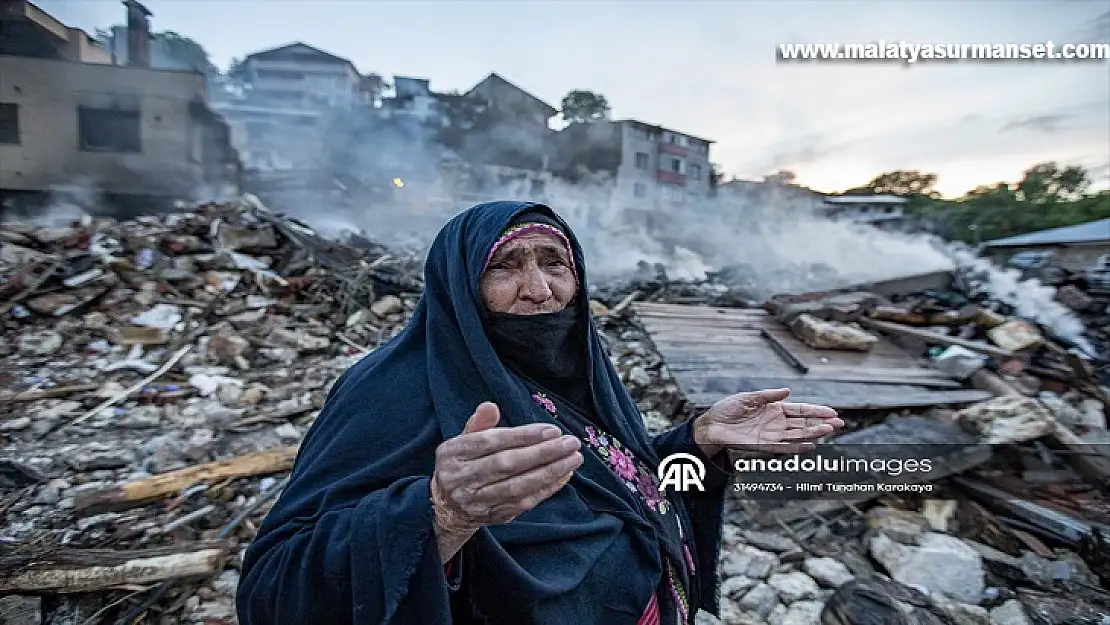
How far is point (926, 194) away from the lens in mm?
37406

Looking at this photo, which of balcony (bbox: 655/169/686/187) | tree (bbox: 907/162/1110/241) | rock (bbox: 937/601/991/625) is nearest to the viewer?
rock (bbox: 937/601/991/625)

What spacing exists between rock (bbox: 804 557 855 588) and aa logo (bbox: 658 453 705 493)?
190 cm

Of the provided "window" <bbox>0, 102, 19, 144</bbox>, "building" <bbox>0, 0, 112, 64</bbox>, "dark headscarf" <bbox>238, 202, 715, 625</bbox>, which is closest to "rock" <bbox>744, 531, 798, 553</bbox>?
"dark headscarf" <bbox>238, 202, 715, 625</bbox>

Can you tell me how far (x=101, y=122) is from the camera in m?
15.7

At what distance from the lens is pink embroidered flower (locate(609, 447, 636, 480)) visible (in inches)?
61.9

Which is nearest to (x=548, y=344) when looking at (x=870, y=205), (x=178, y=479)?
(x=178, y=479)

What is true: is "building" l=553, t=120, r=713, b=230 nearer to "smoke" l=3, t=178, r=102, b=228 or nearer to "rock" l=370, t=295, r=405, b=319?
"rock" l=370, t=295, r=405, b=319

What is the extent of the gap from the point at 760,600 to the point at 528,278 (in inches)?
104

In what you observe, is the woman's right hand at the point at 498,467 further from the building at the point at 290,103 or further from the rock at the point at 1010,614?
the building at the point at 290,103

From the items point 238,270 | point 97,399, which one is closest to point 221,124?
point 238,270

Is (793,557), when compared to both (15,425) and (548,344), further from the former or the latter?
(15,425)

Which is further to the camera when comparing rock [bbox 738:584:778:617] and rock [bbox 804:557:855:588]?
rock [bbox 804:557:855:588]

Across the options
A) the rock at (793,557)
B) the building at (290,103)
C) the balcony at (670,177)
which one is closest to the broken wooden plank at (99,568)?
the rock at (793,557)

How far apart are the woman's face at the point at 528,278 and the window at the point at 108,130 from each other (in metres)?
20.6
